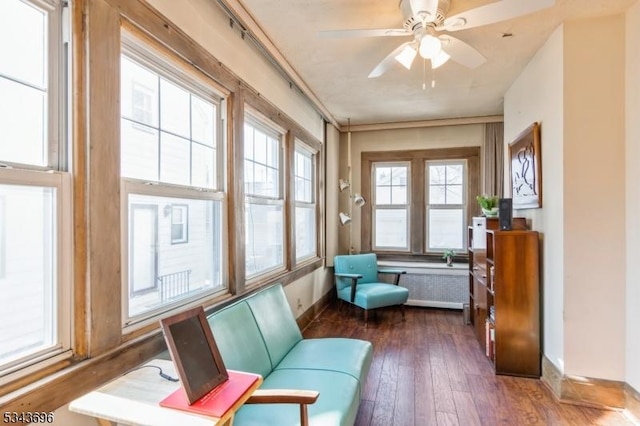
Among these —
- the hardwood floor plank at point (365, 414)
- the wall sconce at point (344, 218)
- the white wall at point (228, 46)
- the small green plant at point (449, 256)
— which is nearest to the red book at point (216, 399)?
the hardwood floor plank at point (365, 414)

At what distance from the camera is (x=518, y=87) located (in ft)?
11.3

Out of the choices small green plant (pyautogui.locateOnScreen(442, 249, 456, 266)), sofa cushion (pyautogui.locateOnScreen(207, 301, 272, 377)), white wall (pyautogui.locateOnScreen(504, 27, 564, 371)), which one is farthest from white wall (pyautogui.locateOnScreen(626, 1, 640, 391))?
small green plant (pyautogui.locateOnScreen(442, 249, 456, 266))

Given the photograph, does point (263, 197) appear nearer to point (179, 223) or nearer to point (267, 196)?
point (267, 196)

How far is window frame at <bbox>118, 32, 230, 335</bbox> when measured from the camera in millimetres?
1571

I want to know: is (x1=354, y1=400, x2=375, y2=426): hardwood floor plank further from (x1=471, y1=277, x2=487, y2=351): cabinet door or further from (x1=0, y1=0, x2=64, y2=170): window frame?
(x1=0, y1=0, x2=64, y2=170): window frame

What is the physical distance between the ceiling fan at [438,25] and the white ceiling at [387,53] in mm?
207

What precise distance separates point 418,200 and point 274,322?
3.45 meters

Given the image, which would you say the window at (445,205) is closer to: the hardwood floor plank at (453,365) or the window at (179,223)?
the hardwood floor plank at (453,365)

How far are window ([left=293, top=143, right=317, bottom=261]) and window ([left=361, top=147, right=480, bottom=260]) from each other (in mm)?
1154

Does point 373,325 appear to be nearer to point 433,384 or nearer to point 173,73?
point 433,384

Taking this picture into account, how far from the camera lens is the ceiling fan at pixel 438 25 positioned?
1.76m

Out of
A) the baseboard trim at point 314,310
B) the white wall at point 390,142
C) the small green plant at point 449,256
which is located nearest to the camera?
the baseboard trim at point 314,310

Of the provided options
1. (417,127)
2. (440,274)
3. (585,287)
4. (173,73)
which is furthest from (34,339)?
A: (417,127)

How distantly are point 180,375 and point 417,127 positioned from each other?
188 inches
